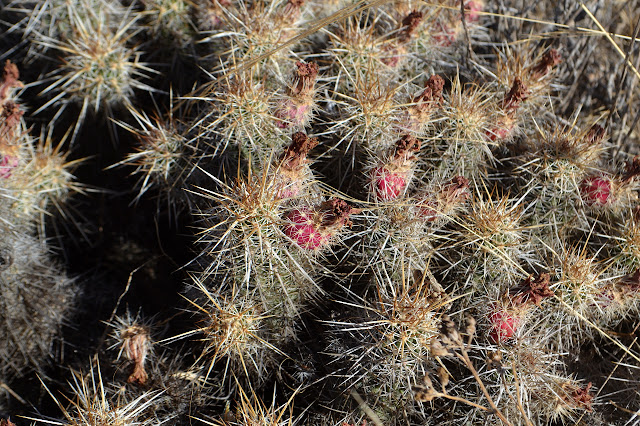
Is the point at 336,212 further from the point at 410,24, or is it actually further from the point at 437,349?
the point at 410,24

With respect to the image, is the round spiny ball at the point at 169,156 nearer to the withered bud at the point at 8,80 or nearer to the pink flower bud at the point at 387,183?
the withered bud at the point at 8,80

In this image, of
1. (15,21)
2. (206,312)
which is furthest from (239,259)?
(15,21)

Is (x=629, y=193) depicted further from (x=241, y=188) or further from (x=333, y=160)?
(x=241, y=188)

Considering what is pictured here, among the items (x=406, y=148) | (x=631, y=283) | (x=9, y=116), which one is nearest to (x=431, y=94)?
(x=406, y=148)

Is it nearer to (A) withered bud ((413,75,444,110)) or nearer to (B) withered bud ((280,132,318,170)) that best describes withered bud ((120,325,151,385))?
(B) withered bud ((280,132,318,170))

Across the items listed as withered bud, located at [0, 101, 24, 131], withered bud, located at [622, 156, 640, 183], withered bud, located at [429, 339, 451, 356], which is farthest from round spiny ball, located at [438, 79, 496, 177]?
withered bud, located at [0, 101, 24, 131]
